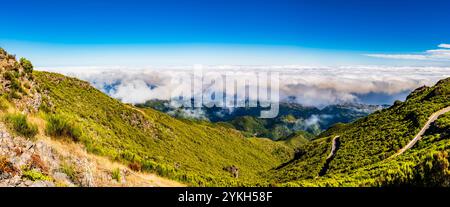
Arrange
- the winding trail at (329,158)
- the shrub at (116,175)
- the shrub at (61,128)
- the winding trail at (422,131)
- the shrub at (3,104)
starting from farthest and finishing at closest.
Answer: the winding trail at (329,158) → the winding trail at (422,131) → the shrub at (61,128) → the shrub at (116,175) → the shrub at (3,104)

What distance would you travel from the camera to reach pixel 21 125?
81.1 ft

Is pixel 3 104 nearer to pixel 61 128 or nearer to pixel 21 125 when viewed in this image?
pixel 21 125

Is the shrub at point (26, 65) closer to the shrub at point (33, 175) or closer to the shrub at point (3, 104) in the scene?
the shrub at point (3, 104)

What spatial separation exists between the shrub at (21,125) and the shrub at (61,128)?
1569 mm

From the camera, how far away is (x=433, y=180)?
3072cm

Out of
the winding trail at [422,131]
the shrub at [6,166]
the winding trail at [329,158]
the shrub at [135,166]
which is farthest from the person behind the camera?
the winding trail at [329,158]

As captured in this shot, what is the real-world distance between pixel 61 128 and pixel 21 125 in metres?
3.42

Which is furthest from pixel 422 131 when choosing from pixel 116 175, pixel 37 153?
pixel 37 153

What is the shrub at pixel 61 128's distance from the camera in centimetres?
2717

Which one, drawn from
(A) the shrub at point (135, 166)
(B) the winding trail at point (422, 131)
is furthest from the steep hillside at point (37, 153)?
(B) the winding trail at point (422, 131)

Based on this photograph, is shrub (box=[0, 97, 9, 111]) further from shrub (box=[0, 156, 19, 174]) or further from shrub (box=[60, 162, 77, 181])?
shrub (box=[0, 156, 19, 174])

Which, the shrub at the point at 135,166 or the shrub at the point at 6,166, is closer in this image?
the shrub at the point at 6,166
